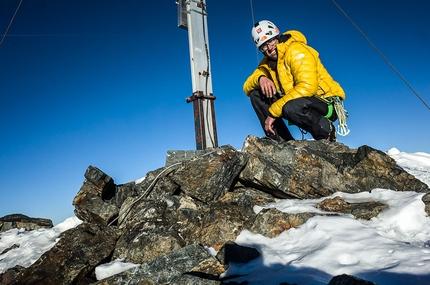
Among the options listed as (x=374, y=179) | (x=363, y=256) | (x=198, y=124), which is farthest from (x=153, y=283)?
(x=198, y=124)

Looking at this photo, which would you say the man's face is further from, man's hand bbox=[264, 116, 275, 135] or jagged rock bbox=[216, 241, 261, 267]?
jagged rock bbox=[216, 241, 261, 267]

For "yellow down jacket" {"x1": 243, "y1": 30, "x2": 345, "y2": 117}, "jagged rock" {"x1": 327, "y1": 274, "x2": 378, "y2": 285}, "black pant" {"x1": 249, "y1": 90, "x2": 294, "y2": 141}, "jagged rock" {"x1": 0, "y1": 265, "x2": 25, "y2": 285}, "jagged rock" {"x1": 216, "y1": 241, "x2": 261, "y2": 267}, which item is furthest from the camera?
"black pant" {"x1": 249, "y1": 90, "x2": 294, "y2": 141}

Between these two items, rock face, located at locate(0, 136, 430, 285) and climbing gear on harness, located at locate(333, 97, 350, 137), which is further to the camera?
climbing gear on harness, located at locate(333, 97, 350, 137)

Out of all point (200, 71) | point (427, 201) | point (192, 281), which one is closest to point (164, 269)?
point (192, 281)

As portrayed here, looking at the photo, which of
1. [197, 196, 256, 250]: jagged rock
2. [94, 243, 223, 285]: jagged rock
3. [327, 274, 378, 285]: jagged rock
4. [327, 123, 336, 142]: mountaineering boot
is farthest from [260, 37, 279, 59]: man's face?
[327, 274, 378, 285]: jagged rock

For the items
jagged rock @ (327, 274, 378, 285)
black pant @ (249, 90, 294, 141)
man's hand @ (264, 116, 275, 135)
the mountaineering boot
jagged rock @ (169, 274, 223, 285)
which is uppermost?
black pant @ (249, 90, 294, 141)

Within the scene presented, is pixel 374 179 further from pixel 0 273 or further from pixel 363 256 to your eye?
pixel 0 273

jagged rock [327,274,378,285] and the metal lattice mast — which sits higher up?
the metal lattice mast

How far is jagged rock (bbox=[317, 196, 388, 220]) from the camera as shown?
11.2 ft

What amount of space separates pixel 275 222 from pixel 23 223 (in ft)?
18.6

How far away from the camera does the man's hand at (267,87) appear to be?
222 inches

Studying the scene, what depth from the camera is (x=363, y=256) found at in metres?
2.48

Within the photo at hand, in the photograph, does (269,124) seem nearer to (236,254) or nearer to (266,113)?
(266,113)

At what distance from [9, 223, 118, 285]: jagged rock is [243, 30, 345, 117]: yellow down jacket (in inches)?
134
